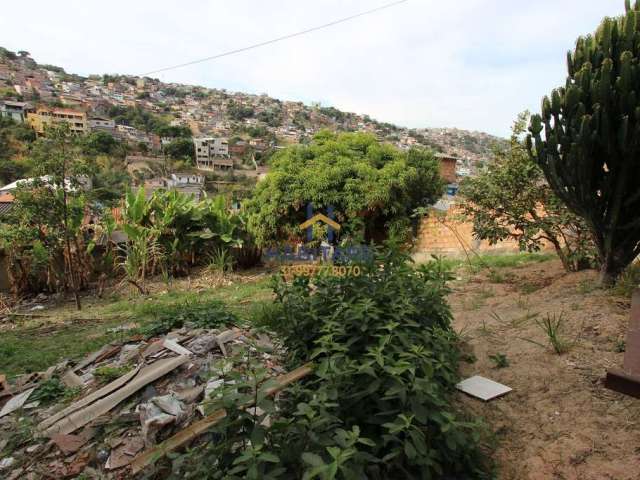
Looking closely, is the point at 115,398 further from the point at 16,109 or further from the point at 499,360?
the point at 16,109

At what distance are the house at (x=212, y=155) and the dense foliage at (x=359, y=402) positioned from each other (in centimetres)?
3961

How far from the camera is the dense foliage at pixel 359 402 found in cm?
139

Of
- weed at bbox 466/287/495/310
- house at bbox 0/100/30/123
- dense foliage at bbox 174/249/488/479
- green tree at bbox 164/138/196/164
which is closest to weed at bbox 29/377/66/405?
dense foliage at bbox 174/249/488/479

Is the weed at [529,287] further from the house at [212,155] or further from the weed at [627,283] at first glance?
the house at [212,155]

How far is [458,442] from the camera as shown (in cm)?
166

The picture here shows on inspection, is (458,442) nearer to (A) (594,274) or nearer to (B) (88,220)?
(A) (594,274)

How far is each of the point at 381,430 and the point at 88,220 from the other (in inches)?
301

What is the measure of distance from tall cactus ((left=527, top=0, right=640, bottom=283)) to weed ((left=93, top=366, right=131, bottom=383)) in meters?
4.06

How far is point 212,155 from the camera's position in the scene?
4409 centimetres

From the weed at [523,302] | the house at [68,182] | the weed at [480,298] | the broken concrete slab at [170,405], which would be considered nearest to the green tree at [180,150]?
the house at [68,182]

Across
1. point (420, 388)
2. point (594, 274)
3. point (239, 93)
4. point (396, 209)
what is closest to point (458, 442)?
point (420, 388)

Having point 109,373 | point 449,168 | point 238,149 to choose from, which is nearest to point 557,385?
point 109,373

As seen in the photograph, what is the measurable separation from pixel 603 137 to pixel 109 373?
4.41 metres

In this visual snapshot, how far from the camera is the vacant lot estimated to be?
6.29ft
